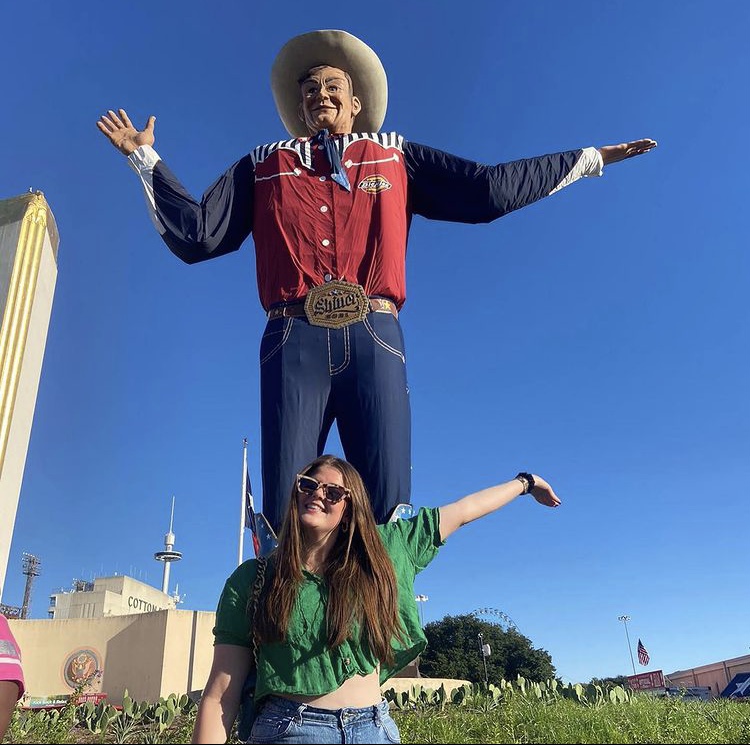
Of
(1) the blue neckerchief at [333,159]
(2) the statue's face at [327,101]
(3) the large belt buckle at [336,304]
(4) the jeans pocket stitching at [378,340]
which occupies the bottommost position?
(4) the jeans pocket stitching at [378,340]

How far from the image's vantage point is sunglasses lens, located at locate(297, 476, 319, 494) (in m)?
2.76

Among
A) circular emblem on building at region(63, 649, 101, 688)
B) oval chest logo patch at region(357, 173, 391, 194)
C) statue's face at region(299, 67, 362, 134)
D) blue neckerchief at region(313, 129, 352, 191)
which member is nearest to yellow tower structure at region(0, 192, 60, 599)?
statue's face at region(299, 67, 362, 134)

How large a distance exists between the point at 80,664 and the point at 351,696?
33786mm

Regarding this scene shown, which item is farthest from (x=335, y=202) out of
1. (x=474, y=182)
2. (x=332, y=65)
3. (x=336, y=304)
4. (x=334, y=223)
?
(x=332, y=65)

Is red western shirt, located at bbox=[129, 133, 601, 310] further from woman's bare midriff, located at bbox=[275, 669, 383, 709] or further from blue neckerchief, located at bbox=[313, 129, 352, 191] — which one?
woman's bare midriff, located at bbox=[275, 669, 383, 709]

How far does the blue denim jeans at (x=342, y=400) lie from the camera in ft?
13.0

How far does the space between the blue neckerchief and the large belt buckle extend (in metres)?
0.78

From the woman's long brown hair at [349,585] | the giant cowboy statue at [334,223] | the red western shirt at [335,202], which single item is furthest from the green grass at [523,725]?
the red western shirt at [335,202]

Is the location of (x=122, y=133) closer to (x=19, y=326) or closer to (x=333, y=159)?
(x=333, y=159)

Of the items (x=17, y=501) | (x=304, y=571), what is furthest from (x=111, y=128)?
(x=17, y=501)

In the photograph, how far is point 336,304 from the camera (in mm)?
4215

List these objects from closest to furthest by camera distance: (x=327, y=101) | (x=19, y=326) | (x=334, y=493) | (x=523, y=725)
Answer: (x=334, y=493), (x=523, y=725), (x=327, y=101), (x=19, y=326)

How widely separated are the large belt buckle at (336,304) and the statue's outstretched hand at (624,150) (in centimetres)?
208

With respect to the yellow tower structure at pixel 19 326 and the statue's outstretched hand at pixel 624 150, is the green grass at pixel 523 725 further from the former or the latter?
the yellow tower structure at pixel 19 326
